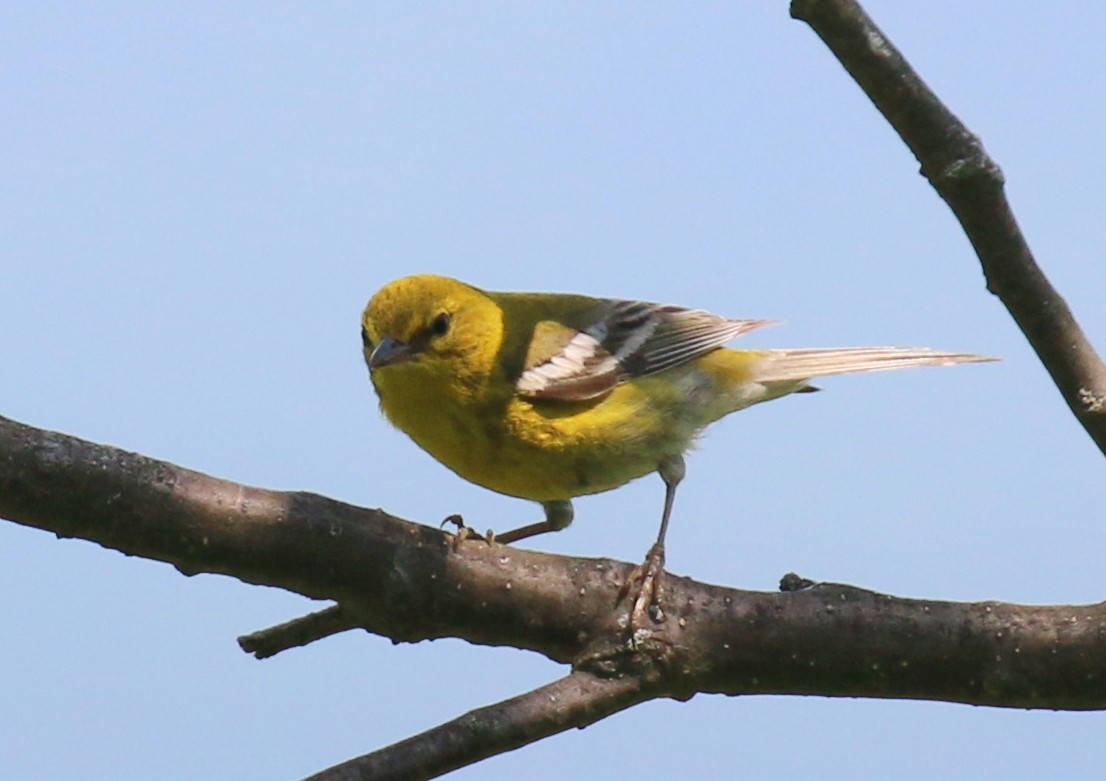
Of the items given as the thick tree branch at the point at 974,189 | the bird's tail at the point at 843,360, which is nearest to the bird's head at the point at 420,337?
the bird's tail at the point at 843,360

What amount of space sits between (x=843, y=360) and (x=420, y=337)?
7.58 ft

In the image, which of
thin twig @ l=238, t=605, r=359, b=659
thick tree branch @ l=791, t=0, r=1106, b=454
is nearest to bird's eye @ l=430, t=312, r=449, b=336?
thin twig @ l=238, t=605, r=359, b=659

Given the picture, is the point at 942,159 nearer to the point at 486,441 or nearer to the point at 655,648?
the point at 655,648

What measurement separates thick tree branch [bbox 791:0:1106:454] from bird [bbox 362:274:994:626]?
1.49 m

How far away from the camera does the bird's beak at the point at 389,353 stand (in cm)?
467

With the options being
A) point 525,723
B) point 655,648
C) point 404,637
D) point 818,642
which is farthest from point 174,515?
point 818,642

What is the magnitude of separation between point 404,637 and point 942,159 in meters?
1.70

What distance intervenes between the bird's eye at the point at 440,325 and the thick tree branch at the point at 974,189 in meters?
2.24

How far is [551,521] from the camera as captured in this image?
5.29m

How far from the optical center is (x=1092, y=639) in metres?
3.36

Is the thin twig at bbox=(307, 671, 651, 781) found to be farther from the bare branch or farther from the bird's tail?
the bird's tail

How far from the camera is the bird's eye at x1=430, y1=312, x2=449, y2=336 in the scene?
4.86 metres

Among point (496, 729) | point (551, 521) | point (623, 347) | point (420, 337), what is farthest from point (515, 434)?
point (496, 729)

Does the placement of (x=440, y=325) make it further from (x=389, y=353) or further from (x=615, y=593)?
(x=615, y=593)
